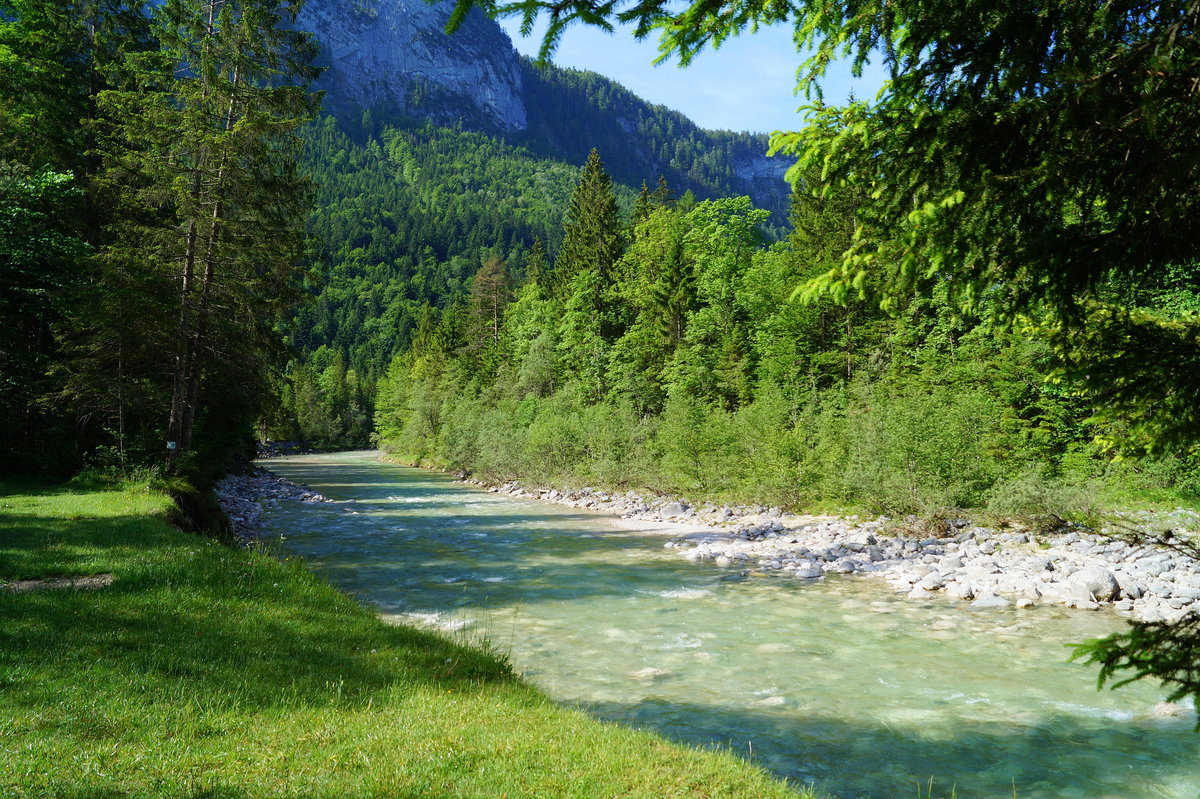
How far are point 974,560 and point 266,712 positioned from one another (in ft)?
47.0

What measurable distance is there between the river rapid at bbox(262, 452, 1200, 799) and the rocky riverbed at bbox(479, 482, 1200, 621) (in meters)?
0.67

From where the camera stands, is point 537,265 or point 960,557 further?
point 537,265

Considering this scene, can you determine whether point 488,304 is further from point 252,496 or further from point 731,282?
point 252,496

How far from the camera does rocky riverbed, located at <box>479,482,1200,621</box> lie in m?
11.7

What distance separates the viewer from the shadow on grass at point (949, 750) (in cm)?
622

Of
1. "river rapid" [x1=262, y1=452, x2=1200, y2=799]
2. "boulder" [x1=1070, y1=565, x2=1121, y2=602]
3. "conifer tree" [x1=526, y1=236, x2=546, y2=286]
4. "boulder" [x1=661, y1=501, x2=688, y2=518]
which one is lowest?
"boulder" [x1=661, y1=501, x2=688, y2=518]

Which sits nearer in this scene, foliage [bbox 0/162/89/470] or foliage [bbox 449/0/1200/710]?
foliage [bbox 449/0/1200/710]

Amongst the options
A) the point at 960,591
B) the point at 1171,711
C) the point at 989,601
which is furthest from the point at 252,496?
the point at 1171,711

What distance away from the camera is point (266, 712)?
17.8ft

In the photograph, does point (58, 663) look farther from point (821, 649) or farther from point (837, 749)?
point (821, 649)

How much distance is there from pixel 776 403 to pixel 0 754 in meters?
23.5

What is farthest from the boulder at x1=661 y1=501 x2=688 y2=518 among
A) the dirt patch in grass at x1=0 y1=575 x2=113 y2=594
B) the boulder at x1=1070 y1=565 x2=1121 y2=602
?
the dirt patch in grass at x1=0 y1=575 x2=113 y2=594

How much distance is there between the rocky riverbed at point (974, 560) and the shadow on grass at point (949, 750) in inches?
101

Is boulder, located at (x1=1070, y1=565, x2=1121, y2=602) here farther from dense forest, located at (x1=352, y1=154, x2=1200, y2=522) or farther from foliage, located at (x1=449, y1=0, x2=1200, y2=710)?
foliage, located at (x1=449, y1=0, x2=1200, y2=710)
